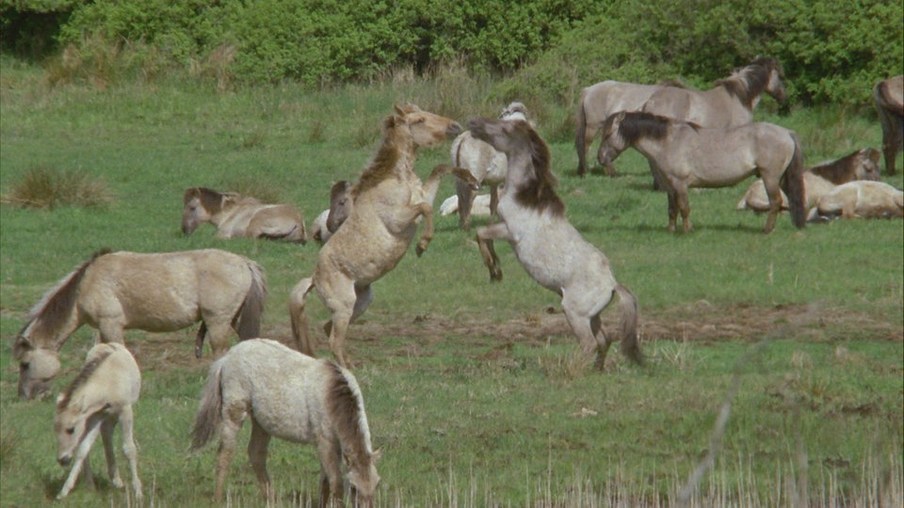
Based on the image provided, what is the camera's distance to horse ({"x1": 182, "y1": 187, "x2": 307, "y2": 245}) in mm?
19438

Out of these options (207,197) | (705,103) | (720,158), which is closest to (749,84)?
(705,103)

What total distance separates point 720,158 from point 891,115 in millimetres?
5060

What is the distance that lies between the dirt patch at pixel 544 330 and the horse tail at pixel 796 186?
12.4ft

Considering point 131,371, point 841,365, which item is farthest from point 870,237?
point 131,371

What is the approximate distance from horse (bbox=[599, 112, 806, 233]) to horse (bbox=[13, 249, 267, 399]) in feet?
25.1

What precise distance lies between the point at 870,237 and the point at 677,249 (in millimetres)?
2399

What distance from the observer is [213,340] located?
12594mm

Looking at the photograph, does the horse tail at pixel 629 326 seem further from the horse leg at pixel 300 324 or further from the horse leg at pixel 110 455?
the horse leg at pixel 110 455

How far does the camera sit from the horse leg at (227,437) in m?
9.00

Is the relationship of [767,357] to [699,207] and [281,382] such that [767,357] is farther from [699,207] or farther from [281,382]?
[699,207]

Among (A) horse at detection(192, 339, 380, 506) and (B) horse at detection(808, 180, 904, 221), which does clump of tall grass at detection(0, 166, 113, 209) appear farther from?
(A) horse at detection(192, 339, 380, 506)

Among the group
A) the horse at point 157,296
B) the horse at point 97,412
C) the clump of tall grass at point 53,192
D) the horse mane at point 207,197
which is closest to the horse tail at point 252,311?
the horse at point 157,296

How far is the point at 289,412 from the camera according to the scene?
8797 mm

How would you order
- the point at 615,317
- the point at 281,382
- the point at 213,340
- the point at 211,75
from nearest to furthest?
the point at 281,382 → the point at 213,340 → the point at 615,317 → the point at 211,75
